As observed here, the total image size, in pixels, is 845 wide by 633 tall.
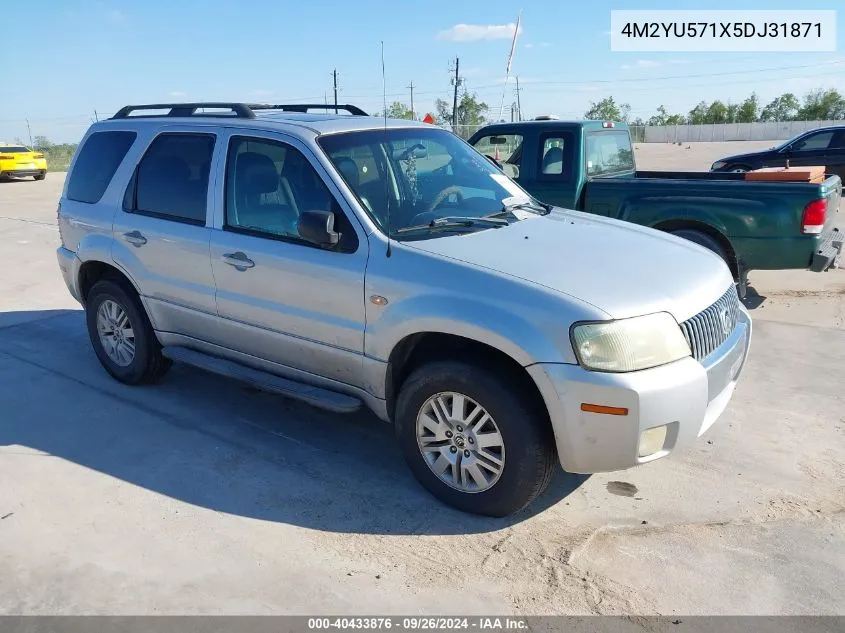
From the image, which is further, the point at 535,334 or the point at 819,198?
the point at 819,198

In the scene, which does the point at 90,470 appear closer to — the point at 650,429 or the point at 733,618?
the point at 650,429

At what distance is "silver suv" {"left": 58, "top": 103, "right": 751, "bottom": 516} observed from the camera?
3211mm

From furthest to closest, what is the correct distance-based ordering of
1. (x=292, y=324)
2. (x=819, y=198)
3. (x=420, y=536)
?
(x=819, y=198), (x=292, y=324), (x=420, y=536)

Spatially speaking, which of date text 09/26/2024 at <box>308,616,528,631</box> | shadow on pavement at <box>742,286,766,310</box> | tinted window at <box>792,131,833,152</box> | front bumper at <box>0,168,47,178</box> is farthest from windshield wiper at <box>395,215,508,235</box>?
front bumper at <box>0,168,47,178</box>

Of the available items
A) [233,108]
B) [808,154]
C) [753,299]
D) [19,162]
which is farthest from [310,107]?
[19,162]

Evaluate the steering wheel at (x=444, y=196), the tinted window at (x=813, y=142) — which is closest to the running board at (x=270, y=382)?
the steering wheel at (x=444, y=196)

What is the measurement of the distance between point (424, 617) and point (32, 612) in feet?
5.35

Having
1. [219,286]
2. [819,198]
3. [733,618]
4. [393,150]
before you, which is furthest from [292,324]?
[819,198]

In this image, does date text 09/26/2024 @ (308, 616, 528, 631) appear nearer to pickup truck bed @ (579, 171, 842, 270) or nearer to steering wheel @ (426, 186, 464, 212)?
steering wheel @ (426, 186, 464, 212)

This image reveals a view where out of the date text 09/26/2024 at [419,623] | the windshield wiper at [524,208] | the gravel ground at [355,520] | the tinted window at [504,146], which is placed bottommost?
the date text 09/26/2024 at [419,623]

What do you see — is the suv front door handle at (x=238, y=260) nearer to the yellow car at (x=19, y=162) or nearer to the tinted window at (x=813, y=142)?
the tinted window at (x=813, y=142)

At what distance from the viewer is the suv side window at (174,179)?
183 inches

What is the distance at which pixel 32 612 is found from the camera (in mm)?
2992

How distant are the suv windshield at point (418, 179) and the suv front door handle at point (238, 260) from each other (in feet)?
2.58
